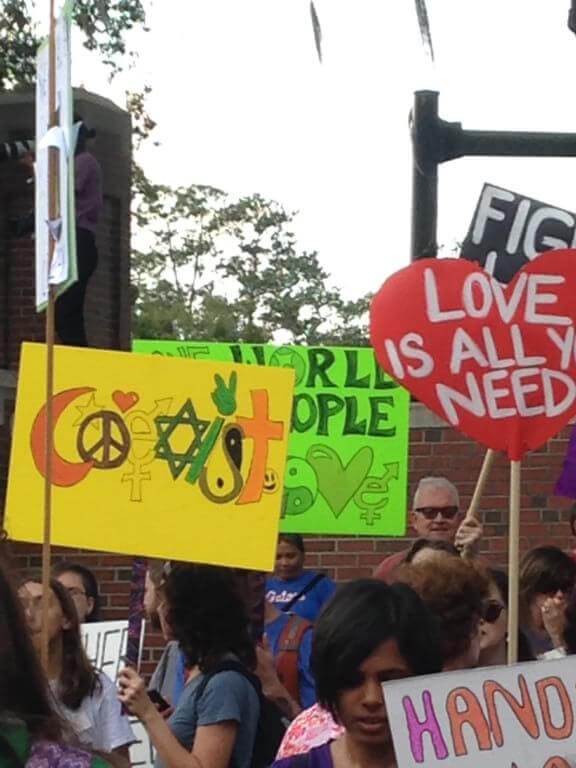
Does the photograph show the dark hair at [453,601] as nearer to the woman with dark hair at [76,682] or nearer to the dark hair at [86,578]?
the woman with dark hair at [76,682]

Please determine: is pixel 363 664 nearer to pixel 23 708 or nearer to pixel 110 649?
pixel 23 708

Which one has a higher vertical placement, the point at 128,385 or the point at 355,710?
the point at 128,385

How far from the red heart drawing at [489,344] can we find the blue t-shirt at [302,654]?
57.0 inches

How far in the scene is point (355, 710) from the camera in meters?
3.28

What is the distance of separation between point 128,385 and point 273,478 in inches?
21.5

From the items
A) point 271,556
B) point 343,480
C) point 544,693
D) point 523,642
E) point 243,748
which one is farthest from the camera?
point 343,480

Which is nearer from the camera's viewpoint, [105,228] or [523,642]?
[523,642]

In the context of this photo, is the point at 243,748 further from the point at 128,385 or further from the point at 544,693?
the point at 128,385

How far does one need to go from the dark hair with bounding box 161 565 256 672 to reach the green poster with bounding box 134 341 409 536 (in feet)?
7.65

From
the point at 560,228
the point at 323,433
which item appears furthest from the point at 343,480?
the point at 560,228

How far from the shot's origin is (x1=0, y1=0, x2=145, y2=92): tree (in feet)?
64.5

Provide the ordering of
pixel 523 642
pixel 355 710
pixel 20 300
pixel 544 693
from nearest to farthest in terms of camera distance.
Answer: pixel 355 710
pixel 544 693
pixel 523 642
pixel 20 300

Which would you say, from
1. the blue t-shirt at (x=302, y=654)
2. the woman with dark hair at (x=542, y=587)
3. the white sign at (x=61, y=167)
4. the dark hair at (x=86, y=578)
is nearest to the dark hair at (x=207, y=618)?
the white sign at (x=61, y=167)

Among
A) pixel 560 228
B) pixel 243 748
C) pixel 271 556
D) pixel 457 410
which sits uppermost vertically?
pixel 560 228
